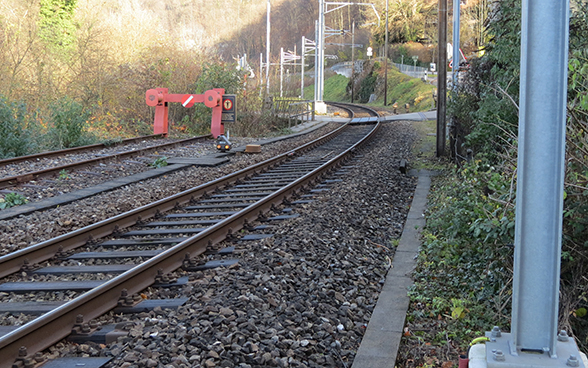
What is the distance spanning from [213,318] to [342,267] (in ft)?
6.16

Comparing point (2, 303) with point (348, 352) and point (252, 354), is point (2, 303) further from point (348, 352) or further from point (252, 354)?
point (348, 352)

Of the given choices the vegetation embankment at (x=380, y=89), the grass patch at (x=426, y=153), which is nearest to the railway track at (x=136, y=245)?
the grass patch at (x=426, y=153)

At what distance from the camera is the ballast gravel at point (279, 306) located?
3910 mm

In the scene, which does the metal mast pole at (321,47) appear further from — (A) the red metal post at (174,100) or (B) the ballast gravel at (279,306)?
(B) the ballast gravel at (279,306)

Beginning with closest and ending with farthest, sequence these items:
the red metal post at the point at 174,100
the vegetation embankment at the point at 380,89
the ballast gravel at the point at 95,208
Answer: the ballast gravel at the point at 95,208
the red metal post at the point at 174,100
the vegetation embankment at the point at 380,89

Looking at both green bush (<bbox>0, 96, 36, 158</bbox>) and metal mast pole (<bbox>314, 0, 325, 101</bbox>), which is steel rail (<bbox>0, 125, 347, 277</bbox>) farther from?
metal mast pole (<bbox>314, 0, 325, 101</bbox>)

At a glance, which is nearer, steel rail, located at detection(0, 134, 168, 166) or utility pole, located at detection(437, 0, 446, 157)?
steel rail, located at detection(0, 134, 168, 166)

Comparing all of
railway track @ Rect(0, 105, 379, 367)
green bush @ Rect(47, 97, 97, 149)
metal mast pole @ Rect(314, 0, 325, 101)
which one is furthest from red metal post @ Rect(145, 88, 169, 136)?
metal mast pole @ Rect(314, 0, 325, 101)

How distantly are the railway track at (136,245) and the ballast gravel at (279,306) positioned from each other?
19cm

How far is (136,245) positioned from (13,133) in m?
8.53

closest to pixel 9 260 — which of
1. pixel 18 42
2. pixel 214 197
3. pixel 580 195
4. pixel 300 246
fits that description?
pixel 300 246

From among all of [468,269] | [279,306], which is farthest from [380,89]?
[279,306]

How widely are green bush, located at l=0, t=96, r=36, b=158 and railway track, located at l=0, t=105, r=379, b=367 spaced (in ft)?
19.6

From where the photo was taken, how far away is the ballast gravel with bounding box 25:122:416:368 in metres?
3.91
